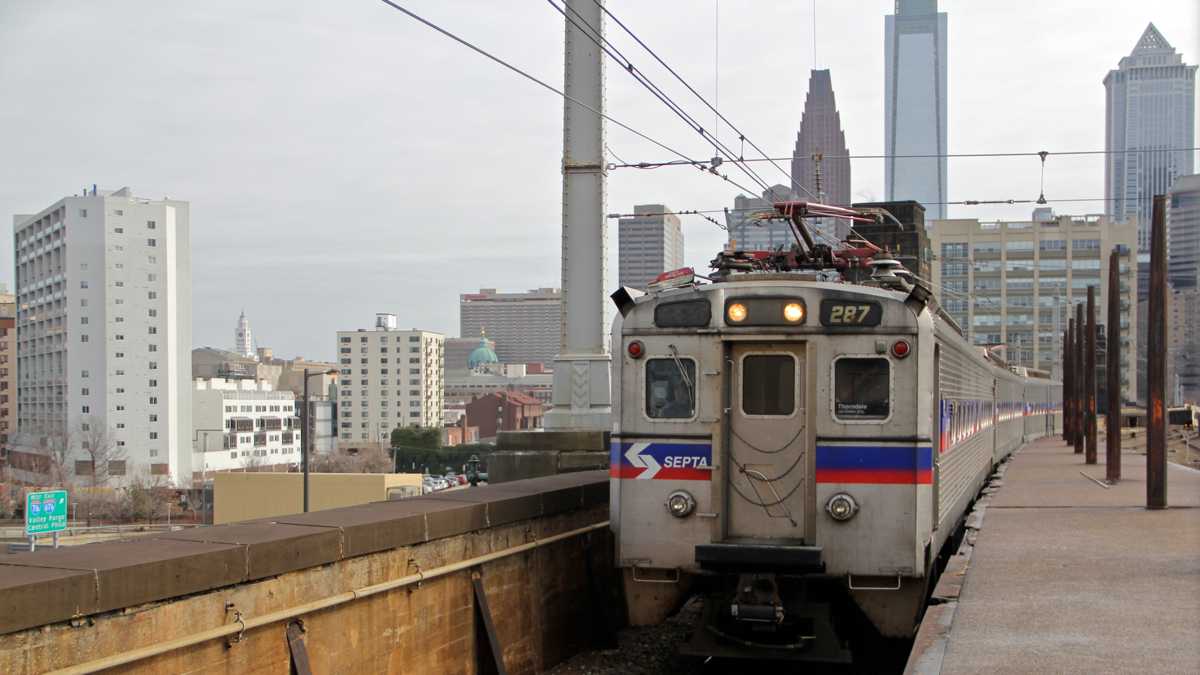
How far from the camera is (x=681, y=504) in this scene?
9.93 m

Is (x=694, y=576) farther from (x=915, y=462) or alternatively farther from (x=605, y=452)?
(x=605, y=452)

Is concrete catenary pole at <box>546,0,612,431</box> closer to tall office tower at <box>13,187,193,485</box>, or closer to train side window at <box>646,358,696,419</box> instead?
train side window at <box>646,358,696,419</box>

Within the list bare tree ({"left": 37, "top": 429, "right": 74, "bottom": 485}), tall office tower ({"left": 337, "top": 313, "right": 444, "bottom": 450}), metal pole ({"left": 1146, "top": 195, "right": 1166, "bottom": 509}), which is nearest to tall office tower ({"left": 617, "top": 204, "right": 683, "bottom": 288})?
bare tree ({"left": 37, "top": 429, "right": 74, "bottom": 485})

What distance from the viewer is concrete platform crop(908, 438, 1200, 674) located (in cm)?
820

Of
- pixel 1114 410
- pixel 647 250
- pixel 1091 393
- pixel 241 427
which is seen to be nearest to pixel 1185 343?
pixel 647 250

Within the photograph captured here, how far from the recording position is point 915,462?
966 cm

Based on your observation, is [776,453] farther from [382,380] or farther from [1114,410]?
[382,380]

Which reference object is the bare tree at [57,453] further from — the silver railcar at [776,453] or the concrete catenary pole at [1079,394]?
the silver railcar at [776,453]

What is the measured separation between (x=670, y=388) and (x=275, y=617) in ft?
12.5

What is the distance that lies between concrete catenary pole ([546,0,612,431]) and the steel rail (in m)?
5.98

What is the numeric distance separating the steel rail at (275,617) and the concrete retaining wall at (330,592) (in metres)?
0.02

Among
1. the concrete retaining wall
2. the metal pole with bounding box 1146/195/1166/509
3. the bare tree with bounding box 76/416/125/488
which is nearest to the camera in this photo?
the concrete retaining wall

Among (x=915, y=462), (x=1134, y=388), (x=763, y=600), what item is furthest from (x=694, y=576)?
(x=1134, y=388)

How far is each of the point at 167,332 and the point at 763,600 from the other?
111 metres
